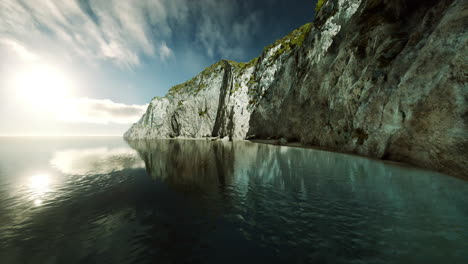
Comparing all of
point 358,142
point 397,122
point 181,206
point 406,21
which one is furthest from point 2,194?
point 406,21

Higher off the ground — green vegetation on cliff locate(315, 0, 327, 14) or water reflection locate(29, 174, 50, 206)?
green vegetation on cliff locate(315, 0, 327, 14)

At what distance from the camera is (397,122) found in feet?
44.5

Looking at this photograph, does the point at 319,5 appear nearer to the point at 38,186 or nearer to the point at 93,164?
the point at 93,164

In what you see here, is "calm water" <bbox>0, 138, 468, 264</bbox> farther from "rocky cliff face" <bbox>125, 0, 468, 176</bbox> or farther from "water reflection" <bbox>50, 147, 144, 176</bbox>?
"water reflection" <bbox>50, 147, 144, 176</bbox>

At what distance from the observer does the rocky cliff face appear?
10062mm

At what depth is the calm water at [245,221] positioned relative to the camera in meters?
4.15

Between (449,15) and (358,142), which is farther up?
(449,15)

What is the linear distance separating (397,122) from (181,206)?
16.8m

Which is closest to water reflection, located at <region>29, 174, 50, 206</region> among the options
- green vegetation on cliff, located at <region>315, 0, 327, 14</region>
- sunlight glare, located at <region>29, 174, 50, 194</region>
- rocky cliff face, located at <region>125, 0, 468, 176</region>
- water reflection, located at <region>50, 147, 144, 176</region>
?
sunlight glare, located at <region>29, 174, 50, 194</region>

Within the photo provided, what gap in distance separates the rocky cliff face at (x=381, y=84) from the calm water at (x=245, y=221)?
321 cm

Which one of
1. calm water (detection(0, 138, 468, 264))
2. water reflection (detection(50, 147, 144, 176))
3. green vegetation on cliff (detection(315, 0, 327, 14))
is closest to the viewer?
calm water (detection(0, 138, 468, 264))

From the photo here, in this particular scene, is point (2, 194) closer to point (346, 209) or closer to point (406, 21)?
point (346, 209)

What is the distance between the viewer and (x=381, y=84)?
16422 mm

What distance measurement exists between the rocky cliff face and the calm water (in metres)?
3.21
